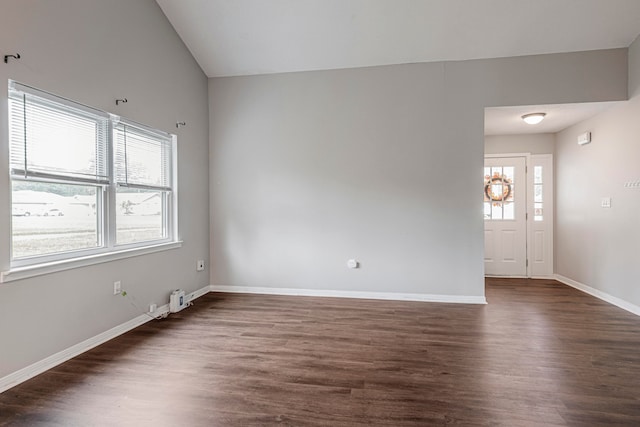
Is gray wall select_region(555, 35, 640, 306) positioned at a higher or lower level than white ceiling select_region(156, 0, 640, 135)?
lower

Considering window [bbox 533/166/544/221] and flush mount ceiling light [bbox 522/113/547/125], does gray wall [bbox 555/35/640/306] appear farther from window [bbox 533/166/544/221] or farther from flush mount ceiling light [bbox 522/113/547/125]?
flush mount ceiling light [bbox 522/113/547/125]

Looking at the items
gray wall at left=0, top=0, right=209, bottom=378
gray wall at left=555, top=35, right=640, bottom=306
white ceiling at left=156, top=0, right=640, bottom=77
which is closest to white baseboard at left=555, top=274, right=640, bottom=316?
gray wall at left=555, top=35, right=640, bottom=306

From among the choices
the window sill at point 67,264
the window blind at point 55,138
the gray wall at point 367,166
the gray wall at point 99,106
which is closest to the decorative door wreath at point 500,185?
the gray wall at point 367,166

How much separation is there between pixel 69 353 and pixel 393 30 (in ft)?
14.5

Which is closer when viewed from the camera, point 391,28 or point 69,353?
point 69,353

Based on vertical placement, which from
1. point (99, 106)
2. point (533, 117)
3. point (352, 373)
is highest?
point (533, 117)

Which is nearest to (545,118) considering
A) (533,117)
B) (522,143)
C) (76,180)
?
(533,117)

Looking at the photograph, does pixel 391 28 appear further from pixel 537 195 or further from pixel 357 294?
pixel 537 195

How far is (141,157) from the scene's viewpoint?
3.44m

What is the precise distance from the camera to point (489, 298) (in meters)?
4.23

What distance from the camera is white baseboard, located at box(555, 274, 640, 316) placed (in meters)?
3.61

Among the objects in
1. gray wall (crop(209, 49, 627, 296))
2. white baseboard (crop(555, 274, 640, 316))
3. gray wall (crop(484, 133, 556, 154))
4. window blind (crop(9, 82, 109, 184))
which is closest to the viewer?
window blind (crop(9, 82, 109, 184))

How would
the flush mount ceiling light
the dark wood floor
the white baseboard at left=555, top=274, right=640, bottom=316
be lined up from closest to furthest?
the dark wood floor
the white baseboard at left=555, top=274, right=640, bottom=316
the flush mount ceiling light

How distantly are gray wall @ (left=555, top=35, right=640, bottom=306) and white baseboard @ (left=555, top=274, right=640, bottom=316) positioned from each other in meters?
0.05
